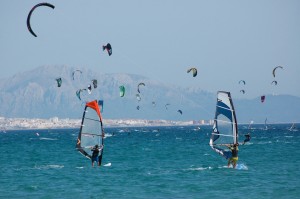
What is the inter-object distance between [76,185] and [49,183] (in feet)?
6.58

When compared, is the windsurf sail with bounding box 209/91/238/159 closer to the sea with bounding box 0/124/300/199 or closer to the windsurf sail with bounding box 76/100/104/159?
the sea with bounding box 0/124/300/199

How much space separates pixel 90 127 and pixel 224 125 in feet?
24.1

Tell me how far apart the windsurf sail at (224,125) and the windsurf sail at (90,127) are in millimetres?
6379

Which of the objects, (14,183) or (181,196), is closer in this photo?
(181,196)

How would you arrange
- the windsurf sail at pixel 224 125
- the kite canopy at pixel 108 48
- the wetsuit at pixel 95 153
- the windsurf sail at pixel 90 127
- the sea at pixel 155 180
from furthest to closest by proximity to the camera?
1. the kite canopy at pixel 108 48
2. the wetsuit at pixel 95 153
3. the windsurf sail at pixel 224 125
4. the windsurf sail at pixel 90 127
5. the sea at pixel 155 180

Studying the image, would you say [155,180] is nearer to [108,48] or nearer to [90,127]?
[90,127]

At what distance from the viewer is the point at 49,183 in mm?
38719

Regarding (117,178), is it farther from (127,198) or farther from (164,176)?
(127,198)

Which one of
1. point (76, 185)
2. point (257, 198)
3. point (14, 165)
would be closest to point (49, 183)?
point (76, 185)

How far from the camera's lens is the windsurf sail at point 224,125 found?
38219mm

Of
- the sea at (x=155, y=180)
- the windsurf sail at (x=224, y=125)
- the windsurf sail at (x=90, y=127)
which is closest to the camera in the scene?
the sea at (x=155, y=180)

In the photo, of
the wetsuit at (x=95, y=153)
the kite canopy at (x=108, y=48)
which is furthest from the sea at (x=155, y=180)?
the kite canopy at (x=108, y=48)

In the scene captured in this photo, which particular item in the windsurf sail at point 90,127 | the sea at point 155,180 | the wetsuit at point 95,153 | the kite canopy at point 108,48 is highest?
the kite canopy at point 108,48

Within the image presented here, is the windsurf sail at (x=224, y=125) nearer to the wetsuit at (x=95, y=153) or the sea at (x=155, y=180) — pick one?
the sea at (x=155, y=180)
